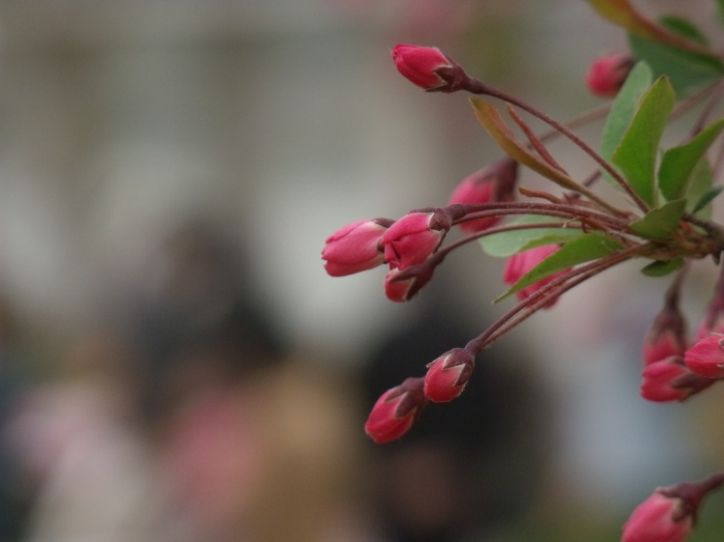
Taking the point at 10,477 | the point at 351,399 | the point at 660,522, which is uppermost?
the point at 10,477

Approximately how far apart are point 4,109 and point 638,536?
8202 millimetres

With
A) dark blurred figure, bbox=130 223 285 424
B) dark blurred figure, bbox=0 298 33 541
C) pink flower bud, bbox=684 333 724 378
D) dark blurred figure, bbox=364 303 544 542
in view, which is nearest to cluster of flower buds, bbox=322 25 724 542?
pink flower bud, bbox=684 333 724 378

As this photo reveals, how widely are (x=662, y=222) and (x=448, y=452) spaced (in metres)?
2.36

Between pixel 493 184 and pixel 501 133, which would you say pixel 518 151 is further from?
Answer: pixel 493 184

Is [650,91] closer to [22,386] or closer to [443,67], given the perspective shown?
[443,67]

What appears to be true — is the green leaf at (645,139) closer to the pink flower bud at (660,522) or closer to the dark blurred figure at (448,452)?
the pink flower bud at (660,522)

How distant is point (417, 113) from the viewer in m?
7.14

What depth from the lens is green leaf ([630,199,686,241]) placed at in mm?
650

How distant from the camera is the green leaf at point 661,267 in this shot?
2.28ft

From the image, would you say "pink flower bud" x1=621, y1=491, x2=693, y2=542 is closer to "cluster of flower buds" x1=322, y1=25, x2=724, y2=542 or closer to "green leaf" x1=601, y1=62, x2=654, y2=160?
"cluster of flower buds" x1=322, y1=25, x2=724, y2=542

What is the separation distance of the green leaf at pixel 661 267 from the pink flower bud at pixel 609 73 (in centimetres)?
21

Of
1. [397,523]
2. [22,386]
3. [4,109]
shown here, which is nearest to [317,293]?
[4,109]

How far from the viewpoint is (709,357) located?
647 mm

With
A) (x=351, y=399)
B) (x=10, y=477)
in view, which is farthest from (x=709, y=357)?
(x=10, y=477)
